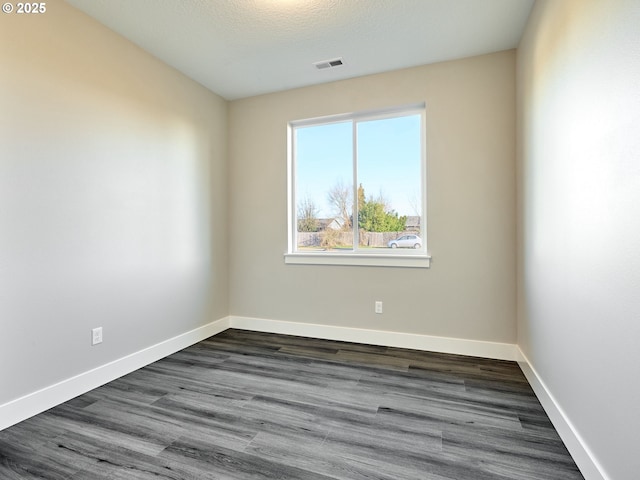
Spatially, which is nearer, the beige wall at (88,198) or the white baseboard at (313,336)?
the white baseboard at (313,336)

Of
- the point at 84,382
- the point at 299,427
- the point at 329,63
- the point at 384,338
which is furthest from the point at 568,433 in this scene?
the point at 329,63

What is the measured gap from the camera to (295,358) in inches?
115

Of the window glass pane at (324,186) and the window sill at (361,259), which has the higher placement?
the window glass pane at (324,186)

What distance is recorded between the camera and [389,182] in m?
3.35

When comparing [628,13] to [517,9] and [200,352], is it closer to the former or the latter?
[517,9]

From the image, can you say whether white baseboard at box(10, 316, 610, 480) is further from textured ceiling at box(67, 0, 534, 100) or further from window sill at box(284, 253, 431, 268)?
textured ceiling at box(67, 0, 534, 100)

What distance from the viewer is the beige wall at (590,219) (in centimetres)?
116

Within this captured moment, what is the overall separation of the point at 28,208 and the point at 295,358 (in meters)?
2.20

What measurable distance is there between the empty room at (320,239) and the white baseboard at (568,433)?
2 centimetres

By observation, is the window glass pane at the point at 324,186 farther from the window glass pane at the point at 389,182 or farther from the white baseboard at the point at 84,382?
the white baseboard at the point at 84,382

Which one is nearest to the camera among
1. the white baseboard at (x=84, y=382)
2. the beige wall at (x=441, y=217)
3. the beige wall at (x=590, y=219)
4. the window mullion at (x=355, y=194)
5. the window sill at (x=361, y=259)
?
the beige wall at (x=590, y=219)

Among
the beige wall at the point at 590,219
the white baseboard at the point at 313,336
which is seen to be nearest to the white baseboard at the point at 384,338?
the white baseboard at the point at 313,336

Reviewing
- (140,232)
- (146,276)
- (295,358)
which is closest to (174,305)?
(146,276)

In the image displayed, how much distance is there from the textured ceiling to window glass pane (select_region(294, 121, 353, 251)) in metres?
0.65
